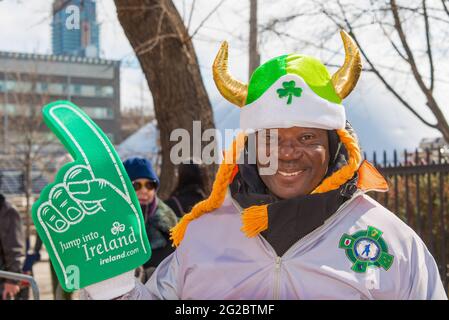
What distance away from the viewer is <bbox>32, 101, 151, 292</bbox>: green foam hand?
220cm

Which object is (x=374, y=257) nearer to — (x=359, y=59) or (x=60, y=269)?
(x=359, y=59)

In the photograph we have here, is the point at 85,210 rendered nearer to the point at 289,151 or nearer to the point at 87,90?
the point at 289,151

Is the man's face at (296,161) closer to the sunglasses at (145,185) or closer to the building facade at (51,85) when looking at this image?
the sunglasses at (145,185)

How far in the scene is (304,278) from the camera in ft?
8.23

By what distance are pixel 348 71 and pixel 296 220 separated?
22.6 inches

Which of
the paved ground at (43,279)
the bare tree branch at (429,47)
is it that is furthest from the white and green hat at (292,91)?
the paved ground at (43,279)

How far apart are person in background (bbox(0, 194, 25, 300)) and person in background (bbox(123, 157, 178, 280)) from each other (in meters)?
1.81

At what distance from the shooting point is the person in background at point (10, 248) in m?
6.04

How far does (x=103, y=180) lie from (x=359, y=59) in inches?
41.6

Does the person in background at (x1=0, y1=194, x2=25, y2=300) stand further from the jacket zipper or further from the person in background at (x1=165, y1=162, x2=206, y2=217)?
the jacket zipper

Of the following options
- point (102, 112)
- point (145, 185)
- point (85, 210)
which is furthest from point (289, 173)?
point (102, 112)

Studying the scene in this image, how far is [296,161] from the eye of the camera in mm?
2625

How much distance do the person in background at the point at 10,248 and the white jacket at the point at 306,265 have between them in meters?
3.72
